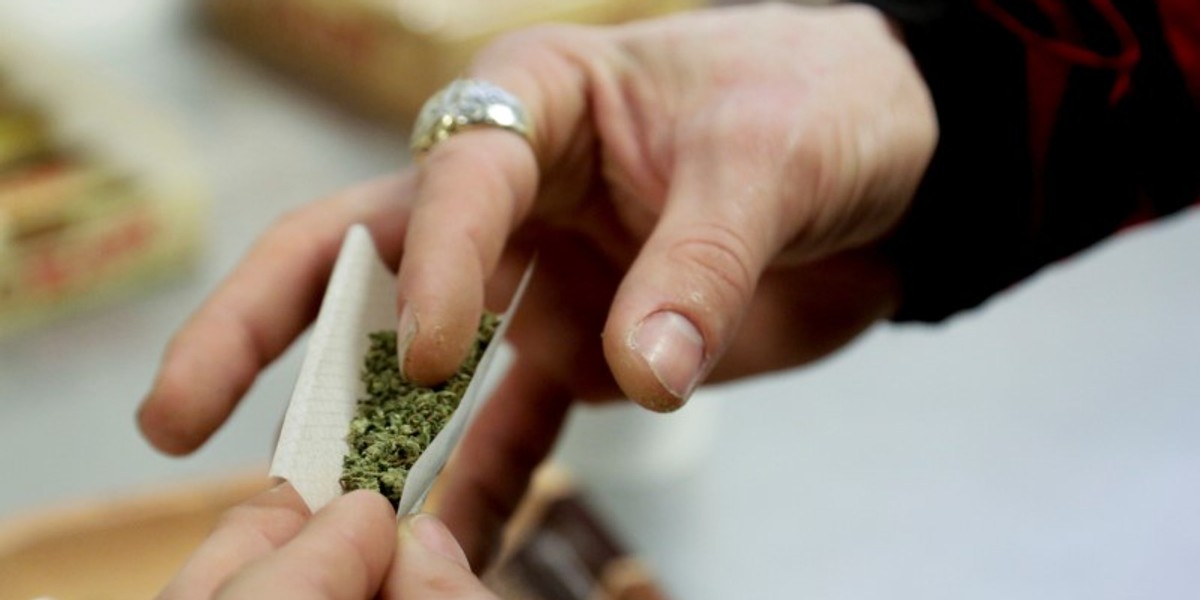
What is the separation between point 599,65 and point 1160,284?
708 mm

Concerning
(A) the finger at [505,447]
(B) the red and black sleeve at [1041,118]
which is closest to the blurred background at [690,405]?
(A) the finger at [505,447]

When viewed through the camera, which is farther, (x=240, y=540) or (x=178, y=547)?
(x=178, y=547)

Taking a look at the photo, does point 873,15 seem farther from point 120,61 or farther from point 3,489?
point 120,61

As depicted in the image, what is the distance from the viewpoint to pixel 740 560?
2.62 feet

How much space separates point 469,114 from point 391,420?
16cm

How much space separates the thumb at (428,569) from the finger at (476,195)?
2.2 inches

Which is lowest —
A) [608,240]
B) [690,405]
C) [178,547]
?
[690,405]

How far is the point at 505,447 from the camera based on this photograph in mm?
643

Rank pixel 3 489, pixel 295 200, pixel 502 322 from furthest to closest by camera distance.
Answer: pixel 295 200
pixel 3 489
pixel 502 322

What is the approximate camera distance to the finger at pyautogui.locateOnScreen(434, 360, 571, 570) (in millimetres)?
630

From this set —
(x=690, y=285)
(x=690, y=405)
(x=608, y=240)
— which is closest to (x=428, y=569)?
(x=690, y=285)

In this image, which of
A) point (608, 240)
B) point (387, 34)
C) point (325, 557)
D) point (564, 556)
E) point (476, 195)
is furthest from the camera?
point (387, 34)

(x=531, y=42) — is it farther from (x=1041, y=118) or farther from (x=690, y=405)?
(x=690, y=405)

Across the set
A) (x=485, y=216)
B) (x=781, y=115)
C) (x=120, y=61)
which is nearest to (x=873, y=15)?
(x=781, y=115)
